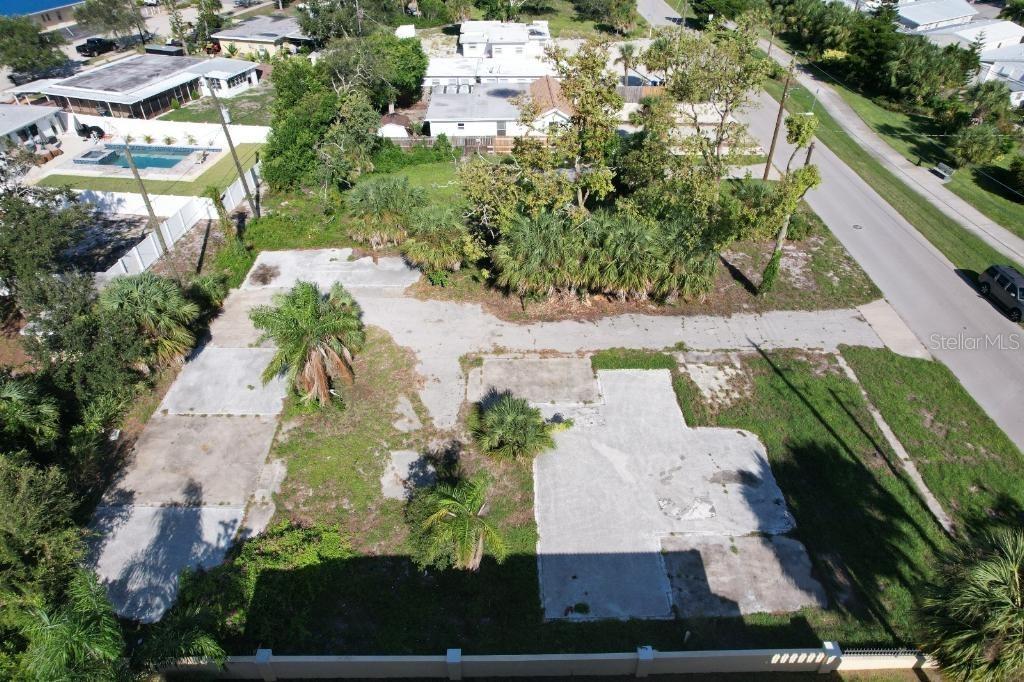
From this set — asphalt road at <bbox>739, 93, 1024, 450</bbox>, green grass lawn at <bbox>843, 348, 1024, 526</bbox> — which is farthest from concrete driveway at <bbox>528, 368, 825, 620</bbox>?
asphalt road at <bbox>739, 93, 1024, 450</bbox>

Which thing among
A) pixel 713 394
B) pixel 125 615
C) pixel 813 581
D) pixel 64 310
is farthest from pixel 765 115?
pixel 125 615

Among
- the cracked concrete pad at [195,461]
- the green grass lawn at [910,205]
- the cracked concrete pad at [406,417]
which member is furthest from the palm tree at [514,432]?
the green grass lawn at [910,205]

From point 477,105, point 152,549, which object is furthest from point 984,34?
point 152,549

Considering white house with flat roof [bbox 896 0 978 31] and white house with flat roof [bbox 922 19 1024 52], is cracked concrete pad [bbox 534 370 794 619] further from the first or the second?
white house with flat roof [bbox 896 0 978 31]

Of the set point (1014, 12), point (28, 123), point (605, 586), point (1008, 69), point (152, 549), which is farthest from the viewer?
point (1014, 12)

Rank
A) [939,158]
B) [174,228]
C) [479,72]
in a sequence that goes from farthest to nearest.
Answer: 1. [479,72]
2. [939,158]
3. [174,228]

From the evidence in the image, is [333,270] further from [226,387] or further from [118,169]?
[118,169]

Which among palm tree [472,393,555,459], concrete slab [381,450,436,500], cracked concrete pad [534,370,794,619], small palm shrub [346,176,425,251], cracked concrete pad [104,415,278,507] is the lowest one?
cracked concrete pad [534,370,794,619]
